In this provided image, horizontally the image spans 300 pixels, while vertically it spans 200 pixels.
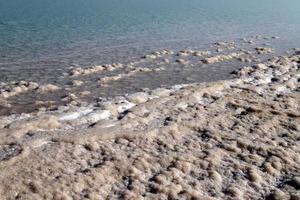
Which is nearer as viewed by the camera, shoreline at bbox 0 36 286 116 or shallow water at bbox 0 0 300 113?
shoreline at bbox 0 36 286 116

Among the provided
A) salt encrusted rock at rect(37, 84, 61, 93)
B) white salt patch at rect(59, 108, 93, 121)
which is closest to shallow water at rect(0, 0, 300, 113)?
salt encrusted rock at rect(37, 84, 61, 93)

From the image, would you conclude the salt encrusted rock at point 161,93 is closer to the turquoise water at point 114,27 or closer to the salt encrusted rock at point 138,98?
the salt encrusted rock at point 138,98

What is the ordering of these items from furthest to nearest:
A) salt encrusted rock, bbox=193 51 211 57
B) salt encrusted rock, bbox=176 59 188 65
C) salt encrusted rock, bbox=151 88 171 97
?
salt encrusted rock, bbox=193 51 211 57 → salt encrusted rock, bbox=176 59 188 65 → salt encrusted rock, bbox=151 88 171 97

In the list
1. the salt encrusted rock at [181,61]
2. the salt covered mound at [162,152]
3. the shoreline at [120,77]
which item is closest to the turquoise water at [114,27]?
the shoreline at [120,77]

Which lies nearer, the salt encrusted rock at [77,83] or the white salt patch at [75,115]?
the white salt patch at [75,115]

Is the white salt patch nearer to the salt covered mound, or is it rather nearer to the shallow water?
the salt covered mound

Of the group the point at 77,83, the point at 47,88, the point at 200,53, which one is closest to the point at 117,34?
the point at 200,53

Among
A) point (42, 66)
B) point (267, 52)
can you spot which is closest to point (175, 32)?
point (267, 52)
